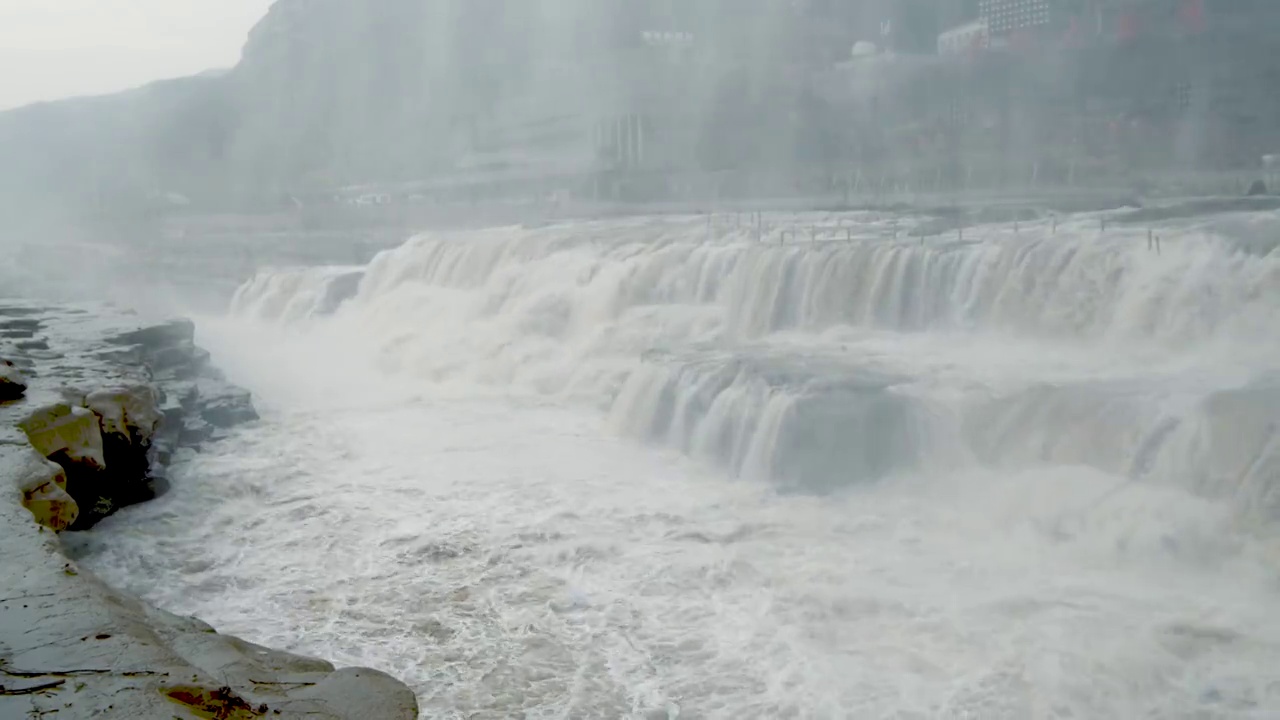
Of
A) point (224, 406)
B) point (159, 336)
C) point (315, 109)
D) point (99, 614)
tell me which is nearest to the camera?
point (99, 614)

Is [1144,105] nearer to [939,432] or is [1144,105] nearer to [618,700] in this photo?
[939,432]

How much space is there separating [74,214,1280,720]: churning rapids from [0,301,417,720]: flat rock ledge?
519mm

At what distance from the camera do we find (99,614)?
305cm

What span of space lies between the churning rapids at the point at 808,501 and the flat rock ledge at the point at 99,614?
52 cm

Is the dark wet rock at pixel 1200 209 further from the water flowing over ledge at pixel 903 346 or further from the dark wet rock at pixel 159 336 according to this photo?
the dark wet rock at pixel 159 336

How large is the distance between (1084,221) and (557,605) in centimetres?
931

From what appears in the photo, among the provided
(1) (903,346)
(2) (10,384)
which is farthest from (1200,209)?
(2) (10,384)

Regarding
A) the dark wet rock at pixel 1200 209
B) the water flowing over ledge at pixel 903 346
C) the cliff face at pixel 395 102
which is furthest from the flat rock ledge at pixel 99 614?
the cliff face at pixel 395 102

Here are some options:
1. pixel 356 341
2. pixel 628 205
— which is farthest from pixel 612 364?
pixel 628 205

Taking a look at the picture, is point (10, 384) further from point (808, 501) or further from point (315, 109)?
point (315, 109)

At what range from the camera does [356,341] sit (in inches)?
520

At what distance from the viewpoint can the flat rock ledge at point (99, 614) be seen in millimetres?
2557

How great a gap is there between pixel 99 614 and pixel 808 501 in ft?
13.3

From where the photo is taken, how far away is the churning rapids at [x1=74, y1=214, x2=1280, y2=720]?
397 cm
